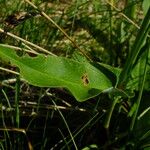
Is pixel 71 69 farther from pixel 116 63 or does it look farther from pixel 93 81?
pixel 116 63

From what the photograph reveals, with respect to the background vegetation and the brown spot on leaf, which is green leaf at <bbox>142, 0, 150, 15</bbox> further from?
the brown spot on leaf

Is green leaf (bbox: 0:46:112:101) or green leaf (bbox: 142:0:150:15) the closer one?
green leaf (bbox: 0:46:112:101)

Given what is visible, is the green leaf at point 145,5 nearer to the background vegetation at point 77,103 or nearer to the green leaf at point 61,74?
the background vegetation at point 77,103

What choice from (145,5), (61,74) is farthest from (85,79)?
(145,5)

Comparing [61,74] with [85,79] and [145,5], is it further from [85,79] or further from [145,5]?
[145,5]

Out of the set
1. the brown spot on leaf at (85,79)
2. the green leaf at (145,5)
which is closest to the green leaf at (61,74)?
the brown spot on leaf at (85,79)

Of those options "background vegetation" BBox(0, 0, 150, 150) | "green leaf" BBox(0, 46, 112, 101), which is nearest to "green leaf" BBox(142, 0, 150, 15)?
"background vegetation" BBox(0, 0, 150, 150)

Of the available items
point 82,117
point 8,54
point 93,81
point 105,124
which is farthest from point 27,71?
point 82,117

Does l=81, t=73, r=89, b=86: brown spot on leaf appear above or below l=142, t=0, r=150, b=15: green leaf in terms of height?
below
